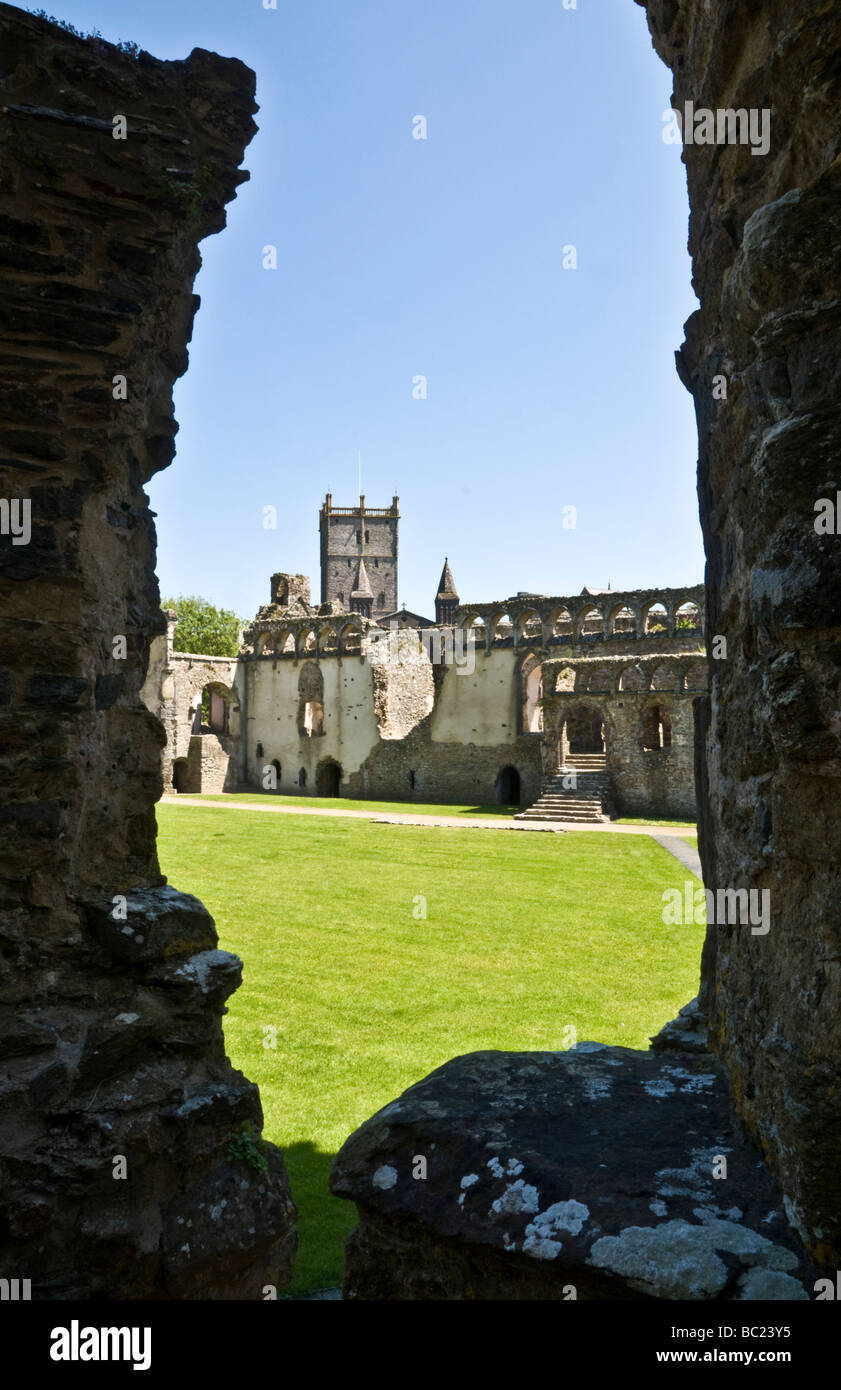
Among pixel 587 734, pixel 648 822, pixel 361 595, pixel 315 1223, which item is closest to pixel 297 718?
pixel 587 734

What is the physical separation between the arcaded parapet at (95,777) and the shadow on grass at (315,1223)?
0.74m

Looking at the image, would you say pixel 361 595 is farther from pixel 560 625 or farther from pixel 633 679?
pixel 633 679

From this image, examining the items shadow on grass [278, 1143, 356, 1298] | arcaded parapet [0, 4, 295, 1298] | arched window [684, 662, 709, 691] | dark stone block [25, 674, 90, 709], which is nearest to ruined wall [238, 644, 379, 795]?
arched window [684, 662, 709, 691]

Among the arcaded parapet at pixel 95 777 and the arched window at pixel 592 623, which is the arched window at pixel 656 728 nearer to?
the arched window at pixel 592 623

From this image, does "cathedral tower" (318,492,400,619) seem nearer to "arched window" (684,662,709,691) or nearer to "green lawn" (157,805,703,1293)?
"arched window" (684,662,709,691)

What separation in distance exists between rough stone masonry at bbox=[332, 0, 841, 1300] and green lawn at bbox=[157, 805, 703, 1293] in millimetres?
2274

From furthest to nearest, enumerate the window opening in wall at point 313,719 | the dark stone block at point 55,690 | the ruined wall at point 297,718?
the window opening in wall at point 313,719 < the ruined wall at point 297,718 < the dark stone block at point 55,690

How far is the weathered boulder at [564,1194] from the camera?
6.56ft

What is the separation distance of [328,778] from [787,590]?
124 feet

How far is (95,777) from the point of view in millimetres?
3979

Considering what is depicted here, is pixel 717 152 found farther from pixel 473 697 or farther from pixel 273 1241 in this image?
pixel 473 697

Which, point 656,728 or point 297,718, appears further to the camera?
point 297,718

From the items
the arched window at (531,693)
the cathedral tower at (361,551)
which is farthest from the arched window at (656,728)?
the cathedral tower at (361,551)

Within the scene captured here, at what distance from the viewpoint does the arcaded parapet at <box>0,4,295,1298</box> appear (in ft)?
10.8
